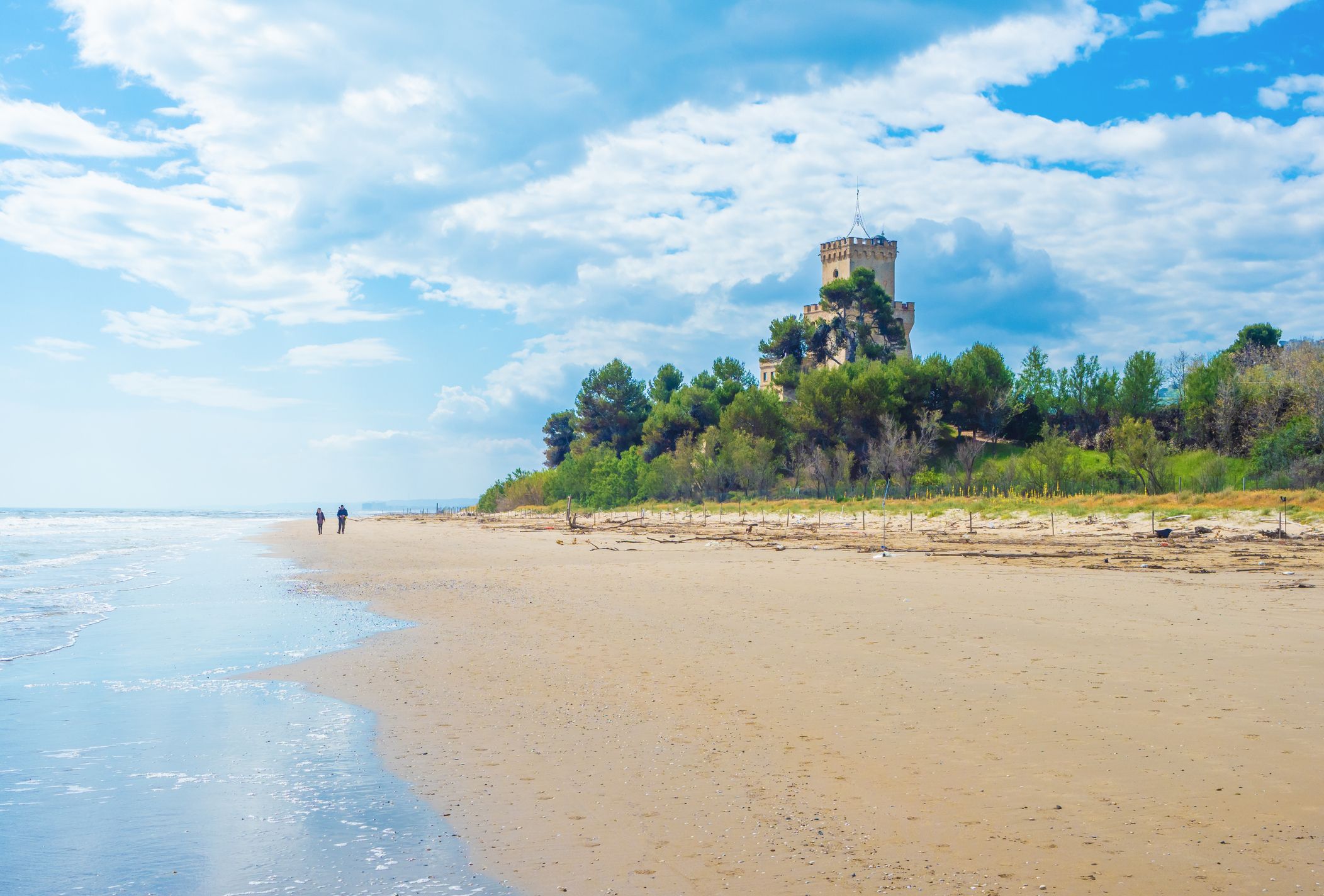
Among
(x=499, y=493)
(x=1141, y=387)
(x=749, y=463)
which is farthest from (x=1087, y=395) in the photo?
(x=499, y=493)

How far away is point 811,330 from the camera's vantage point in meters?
72.0

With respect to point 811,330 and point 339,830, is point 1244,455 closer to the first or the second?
point 811,330

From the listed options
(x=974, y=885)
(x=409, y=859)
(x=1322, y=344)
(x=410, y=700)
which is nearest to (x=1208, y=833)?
(x=974, y=885)

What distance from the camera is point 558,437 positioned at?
96125 millimetres

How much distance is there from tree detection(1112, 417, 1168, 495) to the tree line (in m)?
0.11

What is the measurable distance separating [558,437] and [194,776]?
90.5 metres

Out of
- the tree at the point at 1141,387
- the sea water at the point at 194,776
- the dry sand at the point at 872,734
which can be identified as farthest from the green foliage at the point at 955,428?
the sea water at the point at 194,776

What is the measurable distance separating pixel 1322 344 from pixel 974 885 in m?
62.2

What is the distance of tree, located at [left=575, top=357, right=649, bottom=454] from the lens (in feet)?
263

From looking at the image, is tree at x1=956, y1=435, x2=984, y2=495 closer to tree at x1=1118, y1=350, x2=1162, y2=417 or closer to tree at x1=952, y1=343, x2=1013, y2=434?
tree at x1=952, y1=343, x2=1013, y2=434

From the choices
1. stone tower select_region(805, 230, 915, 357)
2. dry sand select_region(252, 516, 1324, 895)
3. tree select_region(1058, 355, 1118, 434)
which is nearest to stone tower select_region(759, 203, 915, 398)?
stone tower select_region(805, 230, 915, 357)

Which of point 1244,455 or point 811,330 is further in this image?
point 811,330

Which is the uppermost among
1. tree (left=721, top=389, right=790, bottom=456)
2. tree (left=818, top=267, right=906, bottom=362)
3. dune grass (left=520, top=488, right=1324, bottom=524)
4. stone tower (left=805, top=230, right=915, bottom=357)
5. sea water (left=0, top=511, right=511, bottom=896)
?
stone tower (left=805, top=230, right=915, bottom=357)

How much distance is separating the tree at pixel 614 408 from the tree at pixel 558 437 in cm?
1239
